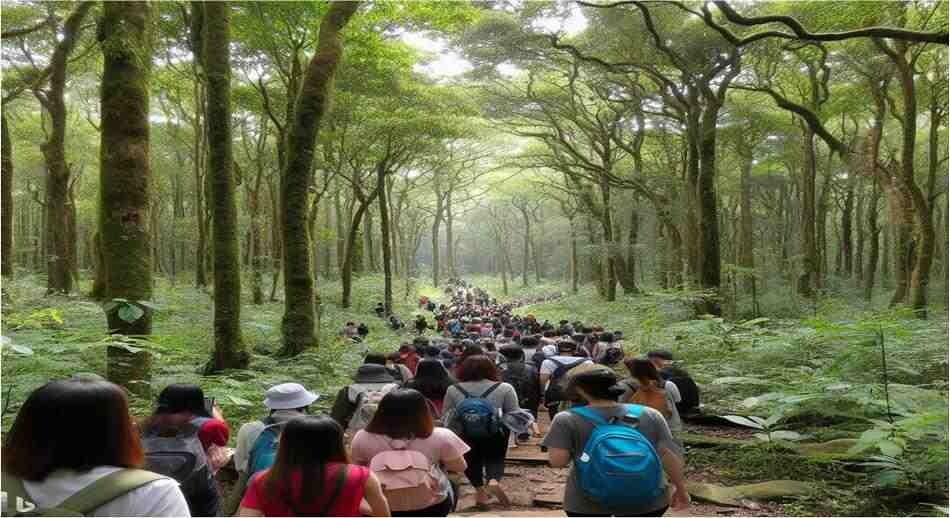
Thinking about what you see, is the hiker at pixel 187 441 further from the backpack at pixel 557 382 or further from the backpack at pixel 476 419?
the backpack at pixel 557 382

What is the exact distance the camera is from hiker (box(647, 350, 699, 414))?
6590mm

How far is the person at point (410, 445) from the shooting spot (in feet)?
11.0

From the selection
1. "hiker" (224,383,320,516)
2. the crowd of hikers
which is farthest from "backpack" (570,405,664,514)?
"hiker" (224,383,320,516)

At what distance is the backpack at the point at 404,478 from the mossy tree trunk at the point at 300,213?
320 inches

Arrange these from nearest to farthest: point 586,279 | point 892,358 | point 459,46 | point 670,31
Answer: point 892,358 < point 670,31 < point 459,46 < point 586,279

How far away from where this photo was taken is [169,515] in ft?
6.65

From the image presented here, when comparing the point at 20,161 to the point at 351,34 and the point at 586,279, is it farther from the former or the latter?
the point at 586,279

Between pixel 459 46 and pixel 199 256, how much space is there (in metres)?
11.5

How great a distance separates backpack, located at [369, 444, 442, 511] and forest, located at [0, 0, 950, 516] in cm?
217

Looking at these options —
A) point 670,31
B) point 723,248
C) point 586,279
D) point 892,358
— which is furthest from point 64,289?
point 586,279

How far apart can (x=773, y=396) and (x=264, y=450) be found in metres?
4.29

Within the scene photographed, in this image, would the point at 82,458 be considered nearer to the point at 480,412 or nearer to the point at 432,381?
the point at 480,412

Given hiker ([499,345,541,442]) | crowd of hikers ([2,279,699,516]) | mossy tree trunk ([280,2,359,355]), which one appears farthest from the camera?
mossy tree trunk ([280,2,359,355])

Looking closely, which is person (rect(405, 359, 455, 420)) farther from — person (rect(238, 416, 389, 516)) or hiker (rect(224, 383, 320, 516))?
person (rect(238, 416, 389, 516))
